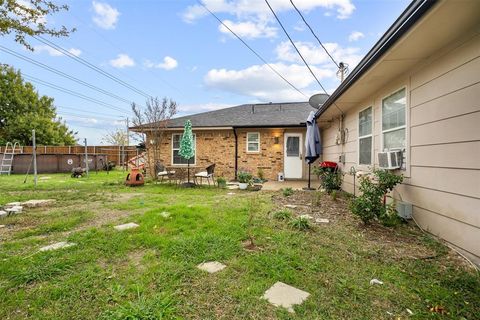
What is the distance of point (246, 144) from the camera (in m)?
10.7

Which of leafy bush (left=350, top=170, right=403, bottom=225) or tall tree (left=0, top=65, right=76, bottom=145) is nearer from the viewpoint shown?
leafy bush (left=350, top=170, right=403, bottom=225)

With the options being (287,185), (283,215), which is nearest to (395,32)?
(283,215)

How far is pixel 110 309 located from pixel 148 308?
280 mm

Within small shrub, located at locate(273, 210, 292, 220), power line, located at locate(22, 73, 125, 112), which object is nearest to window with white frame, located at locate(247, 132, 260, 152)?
small shrub, located at locate(273, 210, 292, 220)

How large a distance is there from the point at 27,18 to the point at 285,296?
5.61m

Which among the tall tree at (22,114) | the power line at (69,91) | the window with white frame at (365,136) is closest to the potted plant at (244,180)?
the window with white frame at (365,136)

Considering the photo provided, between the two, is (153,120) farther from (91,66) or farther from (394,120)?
(91,66)

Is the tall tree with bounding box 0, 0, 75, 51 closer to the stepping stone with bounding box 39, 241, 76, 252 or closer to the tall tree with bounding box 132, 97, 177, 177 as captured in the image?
the stepping stone with bounding box 39, 241, 76, 252

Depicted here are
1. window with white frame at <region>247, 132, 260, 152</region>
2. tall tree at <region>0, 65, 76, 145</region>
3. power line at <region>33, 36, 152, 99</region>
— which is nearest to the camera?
window with white frame at <region>247, 132, 260, 152</region>

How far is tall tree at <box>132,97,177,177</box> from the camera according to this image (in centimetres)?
1046

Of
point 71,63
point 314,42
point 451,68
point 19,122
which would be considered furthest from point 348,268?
point 19,122

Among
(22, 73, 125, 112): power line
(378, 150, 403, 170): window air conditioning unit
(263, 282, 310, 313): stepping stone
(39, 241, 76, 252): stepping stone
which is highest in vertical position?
(22, 73, 125, 112): power line

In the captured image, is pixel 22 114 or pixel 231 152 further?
pixel 22 114

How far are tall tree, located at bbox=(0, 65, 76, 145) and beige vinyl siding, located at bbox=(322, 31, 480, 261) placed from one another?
2744cm
